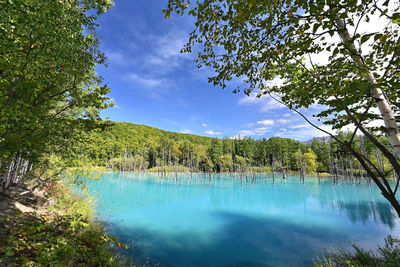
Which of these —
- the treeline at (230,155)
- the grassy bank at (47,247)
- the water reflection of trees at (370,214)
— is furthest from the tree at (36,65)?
the treeline at (230,155)

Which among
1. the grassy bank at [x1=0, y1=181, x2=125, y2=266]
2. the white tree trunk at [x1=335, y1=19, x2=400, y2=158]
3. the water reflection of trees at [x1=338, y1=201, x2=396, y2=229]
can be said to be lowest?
the water reflection of trees at [x1=338, y1=201, x2=396, y2=229]

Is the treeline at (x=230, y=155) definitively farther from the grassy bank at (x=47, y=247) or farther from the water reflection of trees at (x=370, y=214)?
the grassy bank at (x=47, y=247)

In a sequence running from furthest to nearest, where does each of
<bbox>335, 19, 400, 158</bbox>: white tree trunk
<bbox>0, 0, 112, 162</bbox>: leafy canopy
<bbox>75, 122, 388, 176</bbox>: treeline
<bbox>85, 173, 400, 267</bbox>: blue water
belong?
1. <bbox>75, 122, 388, 176</bbox>: treeline
2. <bbox>85, 173, 400, 267</bbox>: blue water
3. <bbox>0, 0, 112, 162</bbox>: leafy canopy
4. <bbox>335, 19, 400, 158</bbox>: white tree trunk

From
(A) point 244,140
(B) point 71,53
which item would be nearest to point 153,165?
(A) point 244,140

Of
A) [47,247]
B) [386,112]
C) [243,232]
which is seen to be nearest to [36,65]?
[47,247]

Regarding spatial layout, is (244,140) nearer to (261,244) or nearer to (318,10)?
(261,244)

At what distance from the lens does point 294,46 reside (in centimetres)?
239

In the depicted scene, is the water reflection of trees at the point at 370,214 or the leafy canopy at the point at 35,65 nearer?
the leafy canopy at the point at 35,65

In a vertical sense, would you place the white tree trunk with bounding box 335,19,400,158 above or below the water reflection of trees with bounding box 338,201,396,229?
above

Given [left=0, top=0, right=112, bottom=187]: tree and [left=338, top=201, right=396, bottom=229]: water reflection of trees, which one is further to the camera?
[left=338, top=201, right=396, bottom=229]: water reflection of trees

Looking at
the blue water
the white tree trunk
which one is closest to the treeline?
the blue water

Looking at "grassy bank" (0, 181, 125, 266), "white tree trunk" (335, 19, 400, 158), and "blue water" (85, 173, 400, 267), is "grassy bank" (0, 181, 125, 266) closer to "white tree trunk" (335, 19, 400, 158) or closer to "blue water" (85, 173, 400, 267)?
"blue water" (85, 173, 400, 267)

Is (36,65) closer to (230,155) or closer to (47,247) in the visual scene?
(47,247)

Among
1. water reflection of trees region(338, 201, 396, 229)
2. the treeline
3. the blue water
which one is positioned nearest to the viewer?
the blue water
